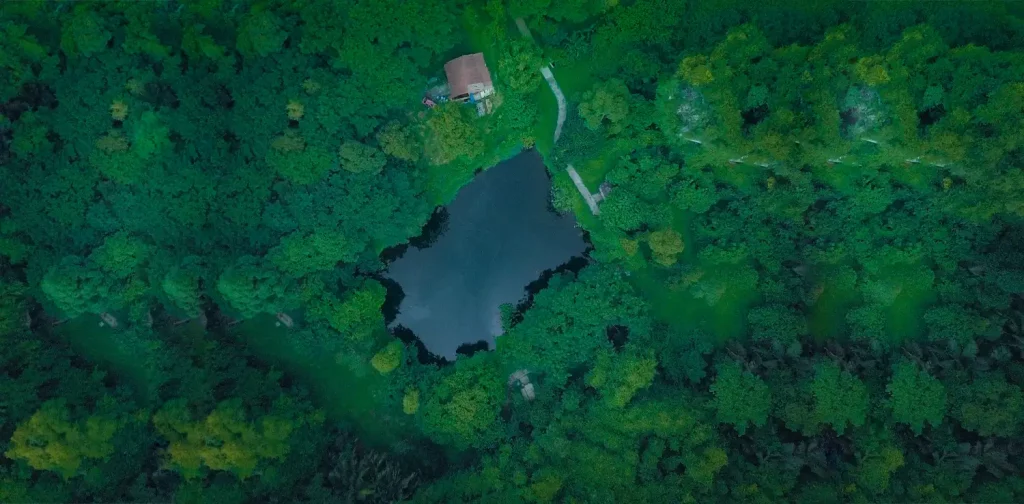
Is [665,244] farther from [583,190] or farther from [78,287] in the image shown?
[78,287]

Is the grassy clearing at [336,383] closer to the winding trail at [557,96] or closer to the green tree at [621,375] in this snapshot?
the green tree at [621,375]

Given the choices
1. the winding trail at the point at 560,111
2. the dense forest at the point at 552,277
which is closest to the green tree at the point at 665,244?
the dense forest at the point at 552,277

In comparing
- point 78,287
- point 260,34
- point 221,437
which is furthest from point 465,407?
point 260,34

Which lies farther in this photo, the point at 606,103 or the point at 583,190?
the point at 583,190

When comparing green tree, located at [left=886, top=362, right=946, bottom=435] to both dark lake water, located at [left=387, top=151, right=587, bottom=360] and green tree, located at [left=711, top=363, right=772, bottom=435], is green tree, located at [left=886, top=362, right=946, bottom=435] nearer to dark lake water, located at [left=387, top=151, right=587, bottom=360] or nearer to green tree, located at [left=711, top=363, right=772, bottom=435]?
green tree, located at [left=711, top=363, right=772, bottom=435]

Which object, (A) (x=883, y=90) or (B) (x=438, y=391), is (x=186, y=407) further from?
(A) (x=883, y=90)

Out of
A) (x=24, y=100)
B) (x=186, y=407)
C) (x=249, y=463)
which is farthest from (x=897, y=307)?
(x=24, y=100)
